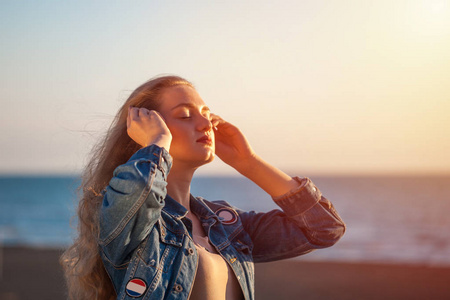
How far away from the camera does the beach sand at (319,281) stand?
356 inches

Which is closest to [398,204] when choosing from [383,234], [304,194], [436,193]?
[436,193]

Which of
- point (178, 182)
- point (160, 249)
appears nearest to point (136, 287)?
point (160, 249)

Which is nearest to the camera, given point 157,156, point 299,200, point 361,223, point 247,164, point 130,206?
point 130,206

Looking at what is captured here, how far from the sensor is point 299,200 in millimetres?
3020

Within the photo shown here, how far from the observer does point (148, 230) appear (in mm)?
2357

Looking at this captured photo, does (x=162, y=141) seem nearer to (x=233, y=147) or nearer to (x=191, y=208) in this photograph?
(x=191, y=208)

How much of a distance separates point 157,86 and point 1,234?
Result: 21.9 m

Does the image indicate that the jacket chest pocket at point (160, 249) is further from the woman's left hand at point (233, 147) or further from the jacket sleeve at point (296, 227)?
the woman's left hand at point (233, 147)

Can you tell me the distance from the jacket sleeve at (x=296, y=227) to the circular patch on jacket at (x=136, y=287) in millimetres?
917

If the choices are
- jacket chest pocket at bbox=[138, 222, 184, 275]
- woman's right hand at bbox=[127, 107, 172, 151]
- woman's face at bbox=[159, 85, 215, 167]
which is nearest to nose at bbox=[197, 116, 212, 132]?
woman's face at bbox=[159, 85, 215, 167]

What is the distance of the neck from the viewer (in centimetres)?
279

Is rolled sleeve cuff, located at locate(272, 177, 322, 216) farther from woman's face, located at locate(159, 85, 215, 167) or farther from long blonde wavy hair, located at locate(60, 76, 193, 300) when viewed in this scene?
long blonde wavy hair, located at locate(60, 76, 193, 300)

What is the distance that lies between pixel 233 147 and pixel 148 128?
0.75m

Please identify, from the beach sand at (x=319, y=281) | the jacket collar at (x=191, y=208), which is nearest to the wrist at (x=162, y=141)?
the jacket collar at (x=191, y=208)
